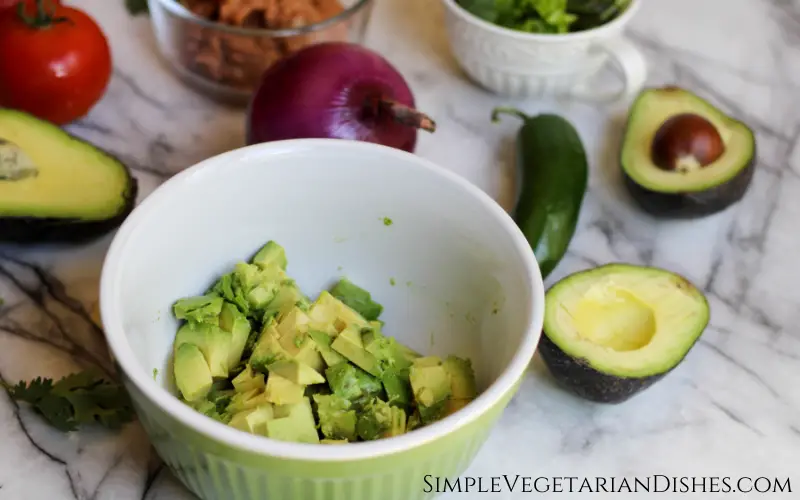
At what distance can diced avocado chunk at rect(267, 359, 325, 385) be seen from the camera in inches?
23.7

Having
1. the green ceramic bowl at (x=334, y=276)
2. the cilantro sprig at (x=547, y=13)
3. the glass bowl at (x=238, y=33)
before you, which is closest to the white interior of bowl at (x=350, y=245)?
the green ceramic bowl at (x=334, y=276)

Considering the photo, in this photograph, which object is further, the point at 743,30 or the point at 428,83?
the point at 743,30

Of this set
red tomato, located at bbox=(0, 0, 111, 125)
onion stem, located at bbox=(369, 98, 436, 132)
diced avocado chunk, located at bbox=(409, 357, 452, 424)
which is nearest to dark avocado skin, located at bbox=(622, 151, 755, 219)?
onion stem, located at bbox=(369, 98, 436, 132)

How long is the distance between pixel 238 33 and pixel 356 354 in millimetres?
463

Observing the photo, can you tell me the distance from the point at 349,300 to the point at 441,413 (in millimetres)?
156

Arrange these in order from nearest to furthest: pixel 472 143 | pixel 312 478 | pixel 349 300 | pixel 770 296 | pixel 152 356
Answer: pixel 312 478 → pixel 152 356 → pixel 349 300 → pixel 770 296 → pixel 472 143

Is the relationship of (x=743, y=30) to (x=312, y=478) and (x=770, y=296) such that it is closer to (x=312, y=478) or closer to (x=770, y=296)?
(x=770, y=296)

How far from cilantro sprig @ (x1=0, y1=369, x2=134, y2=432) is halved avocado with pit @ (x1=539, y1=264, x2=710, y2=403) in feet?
1.16

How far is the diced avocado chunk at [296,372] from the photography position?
602 millimetres

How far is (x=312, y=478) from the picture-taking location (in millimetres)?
509

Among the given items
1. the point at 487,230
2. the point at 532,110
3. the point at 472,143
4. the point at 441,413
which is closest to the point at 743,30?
the point at 532,110

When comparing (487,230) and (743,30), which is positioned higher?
(487,230)

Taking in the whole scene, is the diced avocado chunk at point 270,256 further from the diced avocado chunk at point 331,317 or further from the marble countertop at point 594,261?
the marble countertop at point 594,261

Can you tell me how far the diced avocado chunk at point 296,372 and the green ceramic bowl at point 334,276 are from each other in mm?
90
